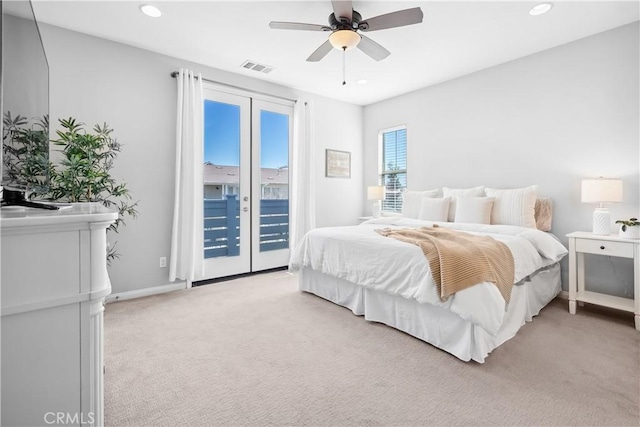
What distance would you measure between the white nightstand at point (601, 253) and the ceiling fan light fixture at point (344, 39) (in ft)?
8.44

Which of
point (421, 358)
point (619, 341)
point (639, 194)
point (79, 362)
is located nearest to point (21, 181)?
point (79, 362)

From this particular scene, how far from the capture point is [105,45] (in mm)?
3148

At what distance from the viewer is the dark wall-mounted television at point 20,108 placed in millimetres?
1232

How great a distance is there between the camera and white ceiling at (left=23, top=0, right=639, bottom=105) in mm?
2619

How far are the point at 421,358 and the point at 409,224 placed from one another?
5.86 ft

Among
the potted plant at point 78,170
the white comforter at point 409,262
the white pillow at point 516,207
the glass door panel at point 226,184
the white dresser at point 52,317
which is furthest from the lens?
the glass door panel at point 226,184

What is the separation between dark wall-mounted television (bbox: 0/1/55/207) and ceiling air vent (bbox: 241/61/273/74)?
7.37ft

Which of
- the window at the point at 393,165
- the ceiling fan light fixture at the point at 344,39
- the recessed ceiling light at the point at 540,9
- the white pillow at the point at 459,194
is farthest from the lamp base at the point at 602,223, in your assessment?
the ceiling fan light fixture at the point at 344,39

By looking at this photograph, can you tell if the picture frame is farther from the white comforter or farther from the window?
the white comforter

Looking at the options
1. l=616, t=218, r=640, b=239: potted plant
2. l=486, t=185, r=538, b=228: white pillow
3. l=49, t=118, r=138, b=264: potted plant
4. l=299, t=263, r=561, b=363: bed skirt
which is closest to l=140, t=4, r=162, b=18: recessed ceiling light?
l=49, t=118, r=138, b=264: potted plant

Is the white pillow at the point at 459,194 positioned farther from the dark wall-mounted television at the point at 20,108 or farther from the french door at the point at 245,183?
the dark wall-mounted television at the point at 20,108

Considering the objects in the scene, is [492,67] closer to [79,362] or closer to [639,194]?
[639,194]

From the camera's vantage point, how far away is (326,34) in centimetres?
309

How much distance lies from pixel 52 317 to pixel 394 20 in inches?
103
